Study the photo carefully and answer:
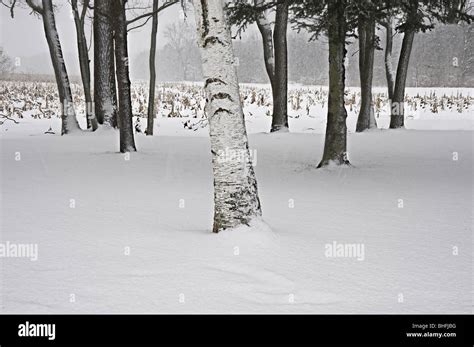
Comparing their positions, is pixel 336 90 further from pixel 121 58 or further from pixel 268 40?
pixel 268 40

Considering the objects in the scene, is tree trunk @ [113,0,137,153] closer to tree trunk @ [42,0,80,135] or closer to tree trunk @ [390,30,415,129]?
tree trunk @ [42,0,80,135]

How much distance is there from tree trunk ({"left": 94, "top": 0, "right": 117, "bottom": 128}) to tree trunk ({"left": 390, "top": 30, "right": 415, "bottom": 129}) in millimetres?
8861

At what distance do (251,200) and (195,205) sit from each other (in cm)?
Result: 153

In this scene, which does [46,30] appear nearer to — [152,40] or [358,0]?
[152,40]

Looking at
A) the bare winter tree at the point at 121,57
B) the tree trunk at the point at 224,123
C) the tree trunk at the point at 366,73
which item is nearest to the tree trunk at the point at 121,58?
the bare winter tree at the point at 121,57

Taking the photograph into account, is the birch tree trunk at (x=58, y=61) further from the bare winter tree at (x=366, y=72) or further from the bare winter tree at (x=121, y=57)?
the bare winter tree at (x=366, y=72)

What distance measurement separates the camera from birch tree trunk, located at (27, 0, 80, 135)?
1266 cm

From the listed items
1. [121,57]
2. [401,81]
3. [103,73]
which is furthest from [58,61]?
[401,81]

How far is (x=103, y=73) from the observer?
12.0 metres

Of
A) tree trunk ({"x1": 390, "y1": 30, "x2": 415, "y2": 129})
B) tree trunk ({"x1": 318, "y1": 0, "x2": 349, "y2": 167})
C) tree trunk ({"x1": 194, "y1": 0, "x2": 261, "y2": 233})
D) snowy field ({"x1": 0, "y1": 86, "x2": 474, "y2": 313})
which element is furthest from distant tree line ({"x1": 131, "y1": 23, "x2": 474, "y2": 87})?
tree trunk ({"x1": 194, "y1": 0, "x2": 261, "y2": 233})

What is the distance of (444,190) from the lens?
264 inches

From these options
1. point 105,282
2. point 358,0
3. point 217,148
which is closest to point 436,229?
point 217,148

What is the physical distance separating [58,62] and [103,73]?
1699 millimetres

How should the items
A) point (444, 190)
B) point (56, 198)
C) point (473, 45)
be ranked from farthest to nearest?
point (473, 45)
point (444, 190)
point (56, 198)
